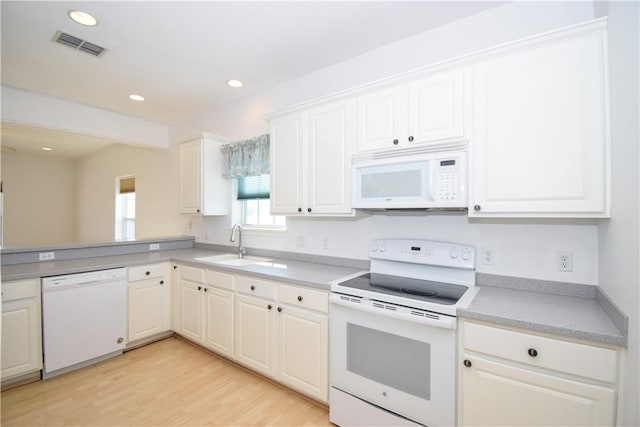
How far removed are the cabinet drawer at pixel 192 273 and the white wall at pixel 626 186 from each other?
110 inches

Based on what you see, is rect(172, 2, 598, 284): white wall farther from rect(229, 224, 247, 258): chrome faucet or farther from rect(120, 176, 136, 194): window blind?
rect(120, 176, 136, 194): window blind

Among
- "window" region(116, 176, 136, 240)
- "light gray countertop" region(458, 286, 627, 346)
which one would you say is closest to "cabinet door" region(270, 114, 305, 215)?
"light gray countertop" region(458, 286, 627, 346)

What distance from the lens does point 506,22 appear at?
70.5 inches

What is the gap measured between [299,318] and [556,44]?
2.12 m

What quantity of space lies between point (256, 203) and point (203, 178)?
2.20 feet

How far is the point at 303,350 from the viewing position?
1954mm

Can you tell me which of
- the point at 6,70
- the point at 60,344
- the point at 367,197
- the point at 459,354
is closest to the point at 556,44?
the point at 367,197

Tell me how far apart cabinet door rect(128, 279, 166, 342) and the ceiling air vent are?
2056 mm

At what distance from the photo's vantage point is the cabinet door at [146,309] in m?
2.71

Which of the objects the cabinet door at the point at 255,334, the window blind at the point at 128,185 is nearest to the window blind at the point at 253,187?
the cabinet door at the point at 255,334

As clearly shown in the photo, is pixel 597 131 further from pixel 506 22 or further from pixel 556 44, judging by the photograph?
pixel 506 22

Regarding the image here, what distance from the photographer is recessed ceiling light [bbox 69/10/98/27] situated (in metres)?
1.90

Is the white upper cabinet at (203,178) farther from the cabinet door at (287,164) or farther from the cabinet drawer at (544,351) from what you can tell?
the cabinet drawer at (544,351)

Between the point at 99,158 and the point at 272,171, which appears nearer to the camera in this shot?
the point at 272,171
